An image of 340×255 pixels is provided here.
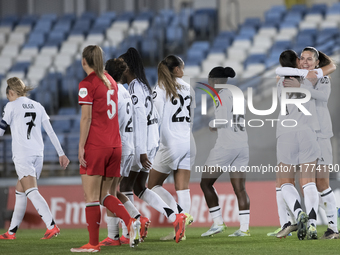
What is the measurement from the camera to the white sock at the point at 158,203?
6.08m

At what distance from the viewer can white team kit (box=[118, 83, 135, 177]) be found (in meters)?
5.87

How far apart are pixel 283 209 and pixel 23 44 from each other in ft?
42.7

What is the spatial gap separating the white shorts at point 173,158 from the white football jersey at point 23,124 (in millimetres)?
1572

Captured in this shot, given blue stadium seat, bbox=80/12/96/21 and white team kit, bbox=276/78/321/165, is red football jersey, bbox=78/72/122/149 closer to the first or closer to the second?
white team kit, bbox=276/78/321/165

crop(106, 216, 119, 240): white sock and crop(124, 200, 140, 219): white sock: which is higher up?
crop(124, 200, 140, 219): white sock

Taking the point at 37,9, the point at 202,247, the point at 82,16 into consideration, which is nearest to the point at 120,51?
the point at 82,16

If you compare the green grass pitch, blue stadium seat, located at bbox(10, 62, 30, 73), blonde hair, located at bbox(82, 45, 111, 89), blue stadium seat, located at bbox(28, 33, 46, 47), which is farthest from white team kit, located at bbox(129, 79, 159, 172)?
blue stadium seat, located at bbox(28, 33, 46, 47)

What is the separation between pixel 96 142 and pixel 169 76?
67.2 inches

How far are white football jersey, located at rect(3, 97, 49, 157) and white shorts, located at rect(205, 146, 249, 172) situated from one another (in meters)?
2.17

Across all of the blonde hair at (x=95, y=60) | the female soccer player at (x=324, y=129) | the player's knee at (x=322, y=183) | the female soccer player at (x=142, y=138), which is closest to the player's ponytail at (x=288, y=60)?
the female soccer player at (x=324, y=129)

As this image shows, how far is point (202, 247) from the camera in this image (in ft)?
19.3

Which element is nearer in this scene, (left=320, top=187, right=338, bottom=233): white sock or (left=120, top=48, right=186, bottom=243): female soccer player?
(left=120, top=48, right=186, bottom=243): female soccer player

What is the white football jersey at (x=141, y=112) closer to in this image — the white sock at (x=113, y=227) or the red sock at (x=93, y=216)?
the white sock at (x=113, y=227)

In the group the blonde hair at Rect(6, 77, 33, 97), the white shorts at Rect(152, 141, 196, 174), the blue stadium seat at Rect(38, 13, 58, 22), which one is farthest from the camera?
the blue stadium seat at Rect(38, 13, 58, 22)
